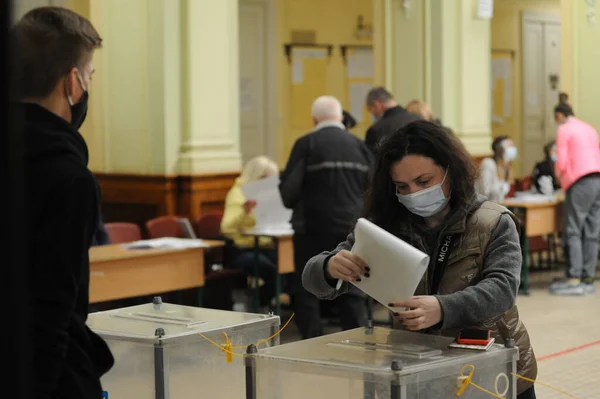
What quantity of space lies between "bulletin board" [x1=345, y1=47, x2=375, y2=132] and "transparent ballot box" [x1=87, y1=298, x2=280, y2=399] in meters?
13.2

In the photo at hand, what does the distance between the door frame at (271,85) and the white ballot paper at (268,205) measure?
6649 mm

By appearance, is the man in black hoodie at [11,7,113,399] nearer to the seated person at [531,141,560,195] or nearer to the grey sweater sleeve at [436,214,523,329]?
the grey sweater sleeve at [436,214,523,329]

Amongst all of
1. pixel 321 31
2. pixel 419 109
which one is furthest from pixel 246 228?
pixel 321 31

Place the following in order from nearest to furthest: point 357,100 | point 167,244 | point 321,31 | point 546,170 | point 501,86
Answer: point 167,244 < point 546,170 < point 321,31 < point 357,100 < point 501,86

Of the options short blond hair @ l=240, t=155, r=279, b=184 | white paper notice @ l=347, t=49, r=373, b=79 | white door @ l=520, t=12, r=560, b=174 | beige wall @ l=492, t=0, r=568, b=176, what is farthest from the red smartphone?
white door @ l=520, t=12, r=560, b=174

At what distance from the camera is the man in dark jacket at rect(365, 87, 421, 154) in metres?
9.20

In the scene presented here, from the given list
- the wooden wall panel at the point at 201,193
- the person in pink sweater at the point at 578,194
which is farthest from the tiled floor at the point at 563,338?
the wooden wall panel at the point at 201,193

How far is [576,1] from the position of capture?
14.4 metres

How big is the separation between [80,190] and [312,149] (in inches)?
226

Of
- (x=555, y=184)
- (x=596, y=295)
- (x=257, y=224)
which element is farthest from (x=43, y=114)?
(x=555, y=184)

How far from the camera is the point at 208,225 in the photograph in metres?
9.72

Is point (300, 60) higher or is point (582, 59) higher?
point (300, 60)

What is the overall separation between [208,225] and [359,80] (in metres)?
7.58

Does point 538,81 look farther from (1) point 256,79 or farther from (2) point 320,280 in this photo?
(2) point 320,280
